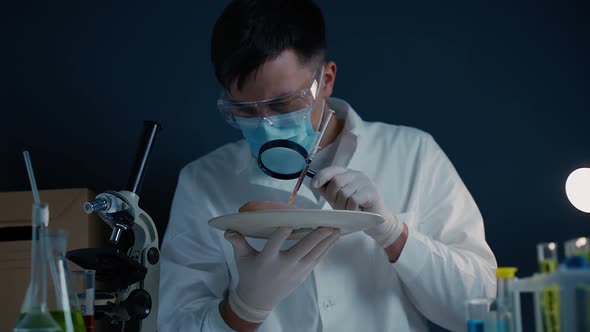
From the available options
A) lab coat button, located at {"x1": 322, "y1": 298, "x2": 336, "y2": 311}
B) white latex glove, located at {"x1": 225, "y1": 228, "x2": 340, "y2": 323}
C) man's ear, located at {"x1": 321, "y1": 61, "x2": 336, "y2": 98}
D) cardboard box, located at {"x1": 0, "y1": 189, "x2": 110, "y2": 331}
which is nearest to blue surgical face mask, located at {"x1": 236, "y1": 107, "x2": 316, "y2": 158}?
man's ear, located at {"x1": 321, "y1": 61, "x2": 336, "y2": 98}

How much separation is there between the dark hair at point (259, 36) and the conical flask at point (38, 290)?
997mm

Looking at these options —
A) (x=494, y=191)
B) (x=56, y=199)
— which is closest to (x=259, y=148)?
(x=56, y=199)

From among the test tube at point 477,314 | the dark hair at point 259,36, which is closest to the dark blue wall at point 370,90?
the dark hair at point 259,36

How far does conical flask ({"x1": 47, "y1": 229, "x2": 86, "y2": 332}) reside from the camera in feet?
3.79

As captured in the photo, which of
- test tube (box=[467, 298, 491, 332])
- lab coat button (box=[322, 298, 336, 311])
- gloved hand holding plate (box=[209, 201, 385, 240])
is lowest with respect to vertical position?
lab coat button (box=[322, 298, 336, 311])

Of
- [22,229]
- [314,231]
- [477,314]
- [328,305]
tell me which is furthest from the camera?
[22,229]

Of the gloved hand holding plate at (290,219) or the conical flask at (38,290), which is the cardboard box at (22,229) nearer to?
the gloved hand holding plate at (290,219)

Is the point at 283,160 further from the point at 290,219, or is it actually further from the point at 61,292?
the point at 61,292

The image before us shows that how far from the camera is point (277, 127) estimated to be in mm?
2137

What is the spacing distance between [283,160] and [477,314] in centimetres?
92

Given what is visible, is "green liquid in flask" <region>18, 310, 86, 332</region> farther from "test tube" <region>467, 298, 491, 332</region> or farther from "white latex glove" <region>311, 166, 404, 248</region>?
"white latex glove" <region>311, 166, 404, 248</region>

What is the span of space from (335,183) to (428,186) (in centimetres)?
49

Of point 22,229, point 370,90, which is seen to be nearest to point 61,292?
point 22,229

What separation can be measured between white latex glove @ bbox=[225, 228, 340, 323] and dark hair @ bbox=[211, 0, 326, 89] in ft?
1.54
